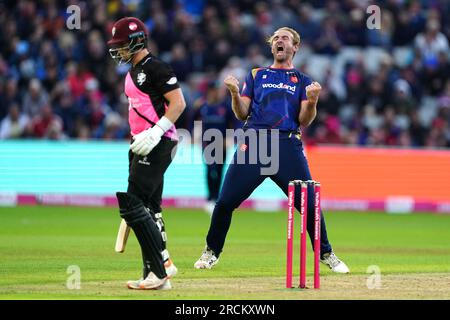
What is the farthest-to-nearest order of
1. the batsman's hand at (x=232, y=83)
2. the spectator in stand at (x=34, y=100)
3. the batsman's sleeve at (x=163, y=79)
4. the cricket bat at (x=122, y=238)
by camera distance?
the spectator in stand at (x=34, y=100)
the batsman's hand at (x=232, y=83)
the cricket bat at (x=122, y=238)
the batsman's sleeve at (x=163, y=79)

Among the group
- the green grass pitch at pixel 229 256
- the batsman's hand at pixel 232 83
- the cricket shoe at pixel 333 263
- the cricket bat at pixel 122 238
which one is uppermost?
the batsman's hand at pixel 232 83

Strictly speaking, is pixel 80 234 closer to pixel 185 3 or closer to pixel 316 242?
pixel 316 242

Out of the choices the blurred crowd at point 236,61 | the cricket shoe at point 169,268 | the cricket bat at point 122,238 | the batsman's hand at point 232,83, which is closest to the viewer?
the cricket bat at point 122,238

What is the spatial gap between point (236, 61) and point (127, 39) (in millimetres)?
15749

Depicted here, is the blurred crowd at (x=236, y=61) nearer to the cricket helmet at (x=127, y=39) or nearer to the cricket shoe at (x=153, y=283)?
the cricket helmet at (x=127, y=39)

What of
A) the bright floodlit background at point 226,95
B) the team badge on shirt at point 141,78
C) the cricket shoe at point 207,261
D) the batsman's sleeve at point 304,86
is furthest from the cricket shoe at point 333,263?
the bright floodlit background at point 226,95

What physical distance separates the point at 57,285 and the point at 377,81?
16.1 meters

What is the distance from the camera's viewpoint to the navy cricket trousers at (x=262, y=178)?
11.4 meters

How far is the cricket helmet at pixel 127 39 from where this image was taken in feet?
32.9

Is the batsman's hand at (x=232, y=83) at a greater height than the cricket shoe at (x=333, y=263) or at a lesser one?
greater

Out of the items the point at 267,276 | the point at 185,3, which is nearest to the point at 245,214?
the point at 185,3

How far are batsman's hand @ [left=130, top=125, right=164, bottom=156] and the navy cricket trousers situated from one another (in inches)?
74.1

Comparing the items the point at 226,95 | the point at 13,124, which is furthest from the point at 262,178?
the point at 13,124

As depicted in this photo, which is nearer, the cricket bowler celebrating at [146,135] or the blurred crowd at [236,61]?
the cricket bowler celebrating at [146,135]
